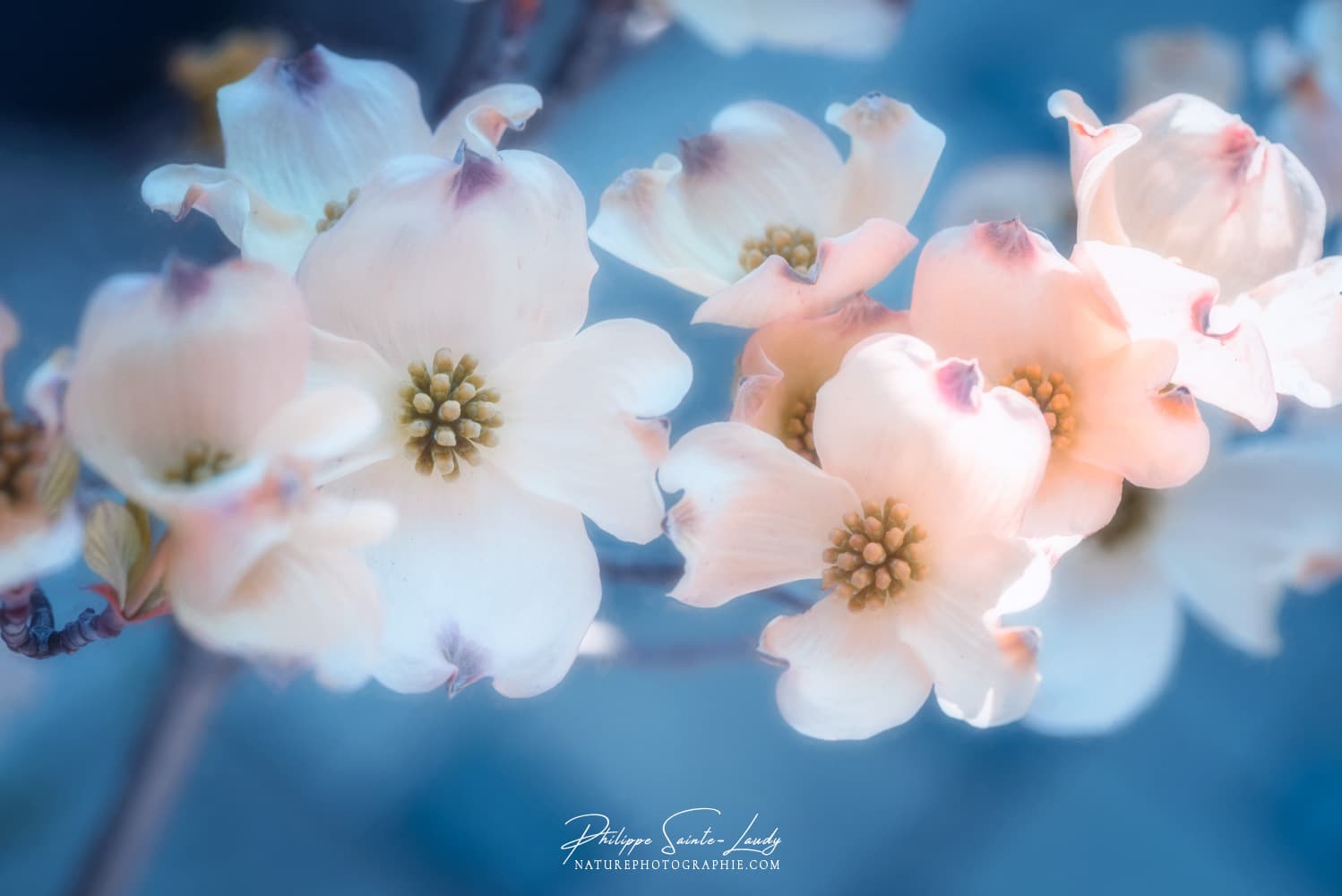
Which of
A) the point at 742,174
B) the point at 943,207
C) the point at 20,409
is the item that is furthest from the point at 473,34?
the point at 943,207

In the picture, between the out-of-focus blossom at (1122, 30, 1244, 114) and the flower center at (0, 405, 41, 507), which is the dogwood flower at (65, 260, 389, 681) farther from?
the out-of-focus blossom at (1122, 30, 1244, 114)

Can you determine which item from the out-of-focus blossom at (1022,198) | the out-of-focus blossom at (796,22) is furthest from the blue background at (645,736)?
the out-of-focus blossom at (796,22)

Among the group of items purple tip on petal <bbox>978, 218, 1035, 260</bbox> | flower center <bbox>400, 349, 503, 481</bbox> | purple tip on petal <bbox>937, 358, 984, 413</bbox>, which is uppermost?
purple tip on petal <bbox>978, 218, 1035, 260</bbox>

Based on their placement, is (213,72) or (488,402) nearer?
(488,402)

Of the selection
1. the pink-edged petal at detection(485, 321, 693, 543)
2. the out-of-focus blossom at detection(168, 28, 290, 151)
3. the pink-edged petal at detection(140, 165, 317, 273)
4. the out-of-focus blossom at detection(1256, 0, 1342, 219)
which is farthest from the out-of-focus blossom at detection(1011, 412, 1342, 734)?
the out-of-focus blossom at detection(168, 28, 290, 151)

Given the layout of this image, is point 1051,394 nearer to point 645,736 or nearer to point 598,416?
point 598,416

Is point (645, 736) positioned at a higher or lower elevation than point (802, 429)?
lower

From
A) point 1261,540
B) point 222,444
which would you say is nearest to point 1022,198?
point 1261,540

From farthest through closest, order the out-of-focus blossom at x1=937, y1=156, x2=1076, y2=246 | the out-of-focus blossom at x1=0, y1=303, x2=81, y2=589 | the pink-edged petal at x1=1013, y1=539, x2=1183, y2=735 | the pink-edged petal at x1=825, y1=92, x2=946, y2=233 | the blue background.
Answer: the blue background
the out-of-focus blossom at x1=937, y1=156, x2=1076, y2=246
the pink-edged petal at x1=1013, y1=539, x2=1183, y2=735
the pink-edged petal at x1=825, y1=92, x2=946, y2=233
the out-of-focus blossom at x1=0, y1=303, x2=81, y2=589
